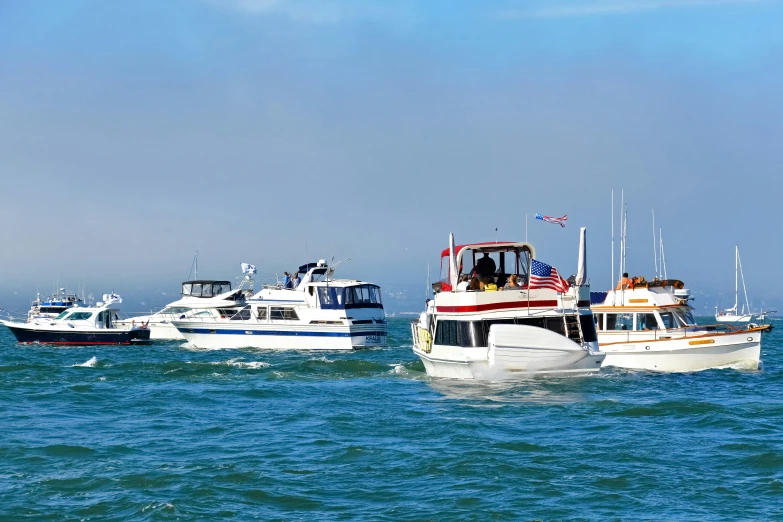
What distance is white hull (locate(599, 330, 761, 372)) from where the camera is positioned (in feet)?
123

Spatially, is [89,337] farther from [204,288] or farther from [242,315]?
[204,288]

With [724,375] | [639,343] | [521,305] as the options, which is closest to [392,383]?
[521,305]

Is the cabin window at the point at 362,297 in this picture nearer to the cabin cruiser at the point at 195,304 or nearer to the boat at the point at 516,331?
the cabin cruiser at the point at 195,304

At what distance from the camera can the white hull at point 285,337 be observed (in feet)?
191

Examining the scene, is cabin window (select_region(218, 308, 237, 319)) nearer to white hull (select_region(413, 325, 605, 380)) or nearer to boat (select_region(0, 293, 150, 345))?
boat (select_region(0, 293, 150, 345))

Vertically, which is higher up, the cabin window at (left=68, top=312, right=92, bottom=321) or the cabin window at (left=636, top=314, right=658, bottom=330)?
the cabin window at (left=68, top=312, right=92, bottom=321)

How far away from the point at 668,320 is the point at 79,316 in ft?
128

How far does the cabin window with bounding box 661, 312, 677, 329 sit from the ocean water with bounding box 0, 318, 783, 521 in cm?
351

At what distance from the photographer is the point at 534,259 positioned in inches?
1280

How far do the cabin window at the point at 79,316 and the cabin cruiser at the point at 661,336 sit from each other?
117ft

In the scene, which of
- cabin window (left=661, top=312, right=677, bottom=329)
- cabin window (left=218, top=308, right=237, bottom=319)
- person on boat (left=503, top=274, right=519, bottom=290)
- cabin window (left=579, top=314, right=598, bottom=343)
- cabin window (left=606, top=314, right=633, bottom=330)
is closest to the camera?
cabin window (left=579, top=314, right=598, bottom=343)

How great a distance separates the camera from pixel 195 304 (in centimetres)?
7231

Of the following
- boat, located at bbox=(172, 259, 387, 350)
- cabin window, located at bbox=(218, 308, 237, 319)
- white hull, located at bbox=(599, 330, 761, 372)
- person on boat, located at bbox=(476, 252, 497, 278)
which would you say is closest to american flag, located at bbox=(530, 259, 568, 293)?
person on boat, located at bbox=(476, 252, 497, 278)

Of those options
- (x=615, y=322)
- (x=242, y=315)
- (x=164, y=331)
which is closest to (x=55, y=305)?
(x=164, y=331)
